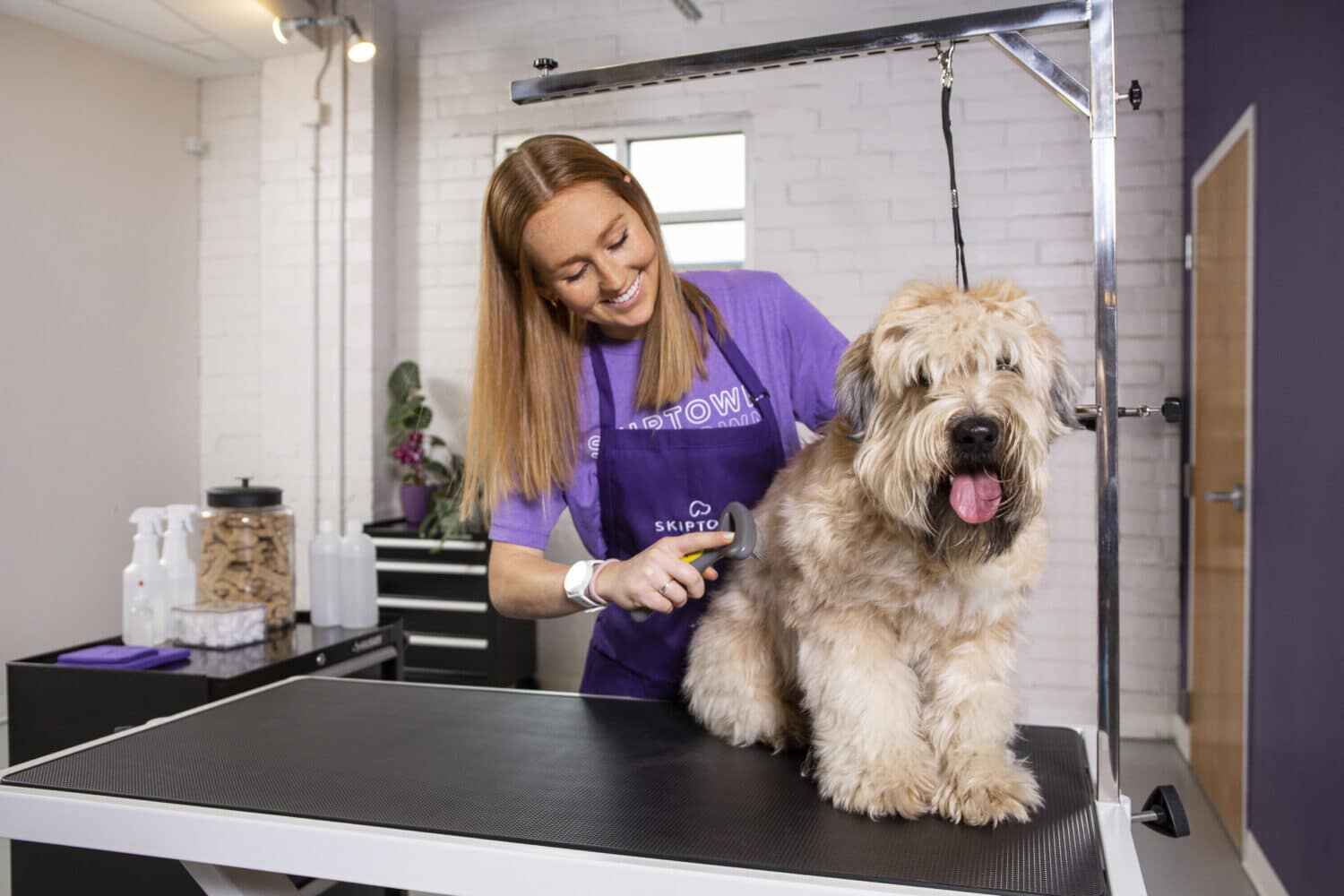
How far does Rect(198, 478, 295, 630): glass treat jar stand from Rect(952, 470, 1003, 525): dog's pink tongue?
7.22 feet

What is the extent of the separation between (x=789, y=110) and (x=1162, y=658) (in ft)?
10.1

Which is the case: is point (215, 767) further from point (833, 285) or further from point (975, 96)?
point (975, 96)

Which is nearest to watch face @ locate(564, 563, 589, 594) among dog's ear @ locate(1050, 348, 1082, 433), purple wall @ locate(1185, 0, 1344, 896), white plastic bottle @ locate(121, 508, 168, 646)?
dog's ear @ locate(1050, 348, 1082, 433)

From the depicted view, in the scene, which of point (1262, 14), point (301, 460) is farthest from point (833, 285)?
point (301, 460)

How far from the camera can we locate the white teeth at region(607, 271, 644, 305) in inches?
66.8

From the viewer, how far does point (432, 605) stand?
496cm

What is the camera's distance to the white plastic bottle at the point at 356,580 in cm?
304

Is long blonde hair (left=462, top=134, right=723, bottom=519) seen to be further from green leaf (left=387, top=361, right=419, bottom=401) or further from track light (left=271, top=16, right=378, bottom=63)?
green leaf (left=387, top=361, right=419, bottom=401)

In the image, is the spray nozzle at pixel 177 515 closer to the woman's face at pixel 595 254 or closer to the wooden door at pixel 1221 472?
the woman's face at pixel 595 254

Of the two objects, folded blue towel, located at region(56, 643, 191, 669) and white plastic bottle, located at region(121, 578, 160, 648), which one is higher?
white plastic bottle, located at region(121, 578, 160, 648)

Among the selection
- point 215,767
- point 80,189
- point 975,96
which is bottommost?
point 215,767

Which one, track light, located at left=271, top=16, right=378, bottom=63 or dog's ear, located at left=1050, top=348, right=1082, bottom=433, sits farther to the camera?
track light, located at left=271, top=16, right=378, bottom=63

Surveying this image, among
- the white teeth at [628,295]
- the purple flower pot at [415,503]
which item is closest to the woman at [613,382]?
the white teeth at [628,295]

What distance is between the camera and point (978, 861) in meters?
1.15
